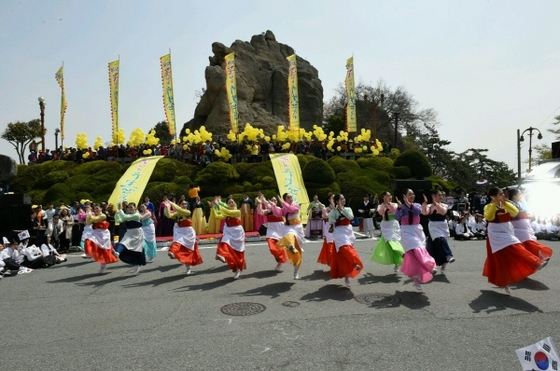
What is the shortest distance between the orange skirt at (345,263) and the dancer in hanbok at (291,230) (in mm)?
1028

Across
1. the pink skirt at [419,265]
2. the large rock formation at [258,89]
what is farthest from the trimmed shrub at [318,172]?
the large rock formation at [258,89]

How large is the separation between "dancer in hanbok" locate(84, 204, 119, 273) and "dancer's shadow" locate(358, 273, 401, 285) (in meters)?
6.17

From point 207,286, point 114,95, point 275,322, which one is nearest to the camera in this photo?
point 275,322

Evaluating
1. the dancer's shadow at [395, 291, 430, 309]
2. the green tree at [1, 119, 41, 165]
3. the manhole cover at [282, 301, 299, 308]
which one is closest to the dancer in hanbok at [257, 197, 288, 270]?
the manhole cover at [282, 301, 299, 308]

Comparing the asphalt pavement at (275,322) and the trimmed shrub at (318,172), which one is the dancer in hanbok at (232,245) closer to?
the asphalt pavement at (275,322)

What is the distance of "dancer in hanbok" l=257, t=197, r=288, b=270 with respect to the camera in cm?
955

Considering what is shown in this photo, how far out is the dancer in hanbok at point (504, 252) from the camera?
690 centimetres

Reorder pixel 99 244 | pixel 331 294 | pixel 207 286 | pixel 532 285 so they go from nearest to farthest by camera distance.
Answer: pixel 331 294
pixel 532 285
pixel 207 286
pixel 99 244

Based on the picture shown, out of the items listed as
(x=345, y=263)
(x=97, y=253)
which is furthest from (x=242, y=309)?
(x=97, y=253)

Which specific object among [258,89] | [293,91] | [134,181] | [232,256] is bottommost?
[232,256]

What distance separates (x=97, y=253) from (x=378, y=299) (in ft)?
23.0

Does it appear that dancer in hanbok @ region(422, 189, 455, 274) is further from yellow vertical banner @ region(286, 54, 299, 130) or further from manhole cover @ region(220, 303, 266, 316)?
yellow vertical banner @ region(286, 54, 299, 130)

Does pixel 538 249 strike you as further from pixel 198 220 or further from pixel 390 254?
pixel 198 220

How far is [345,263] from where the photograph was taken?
7887 mm
